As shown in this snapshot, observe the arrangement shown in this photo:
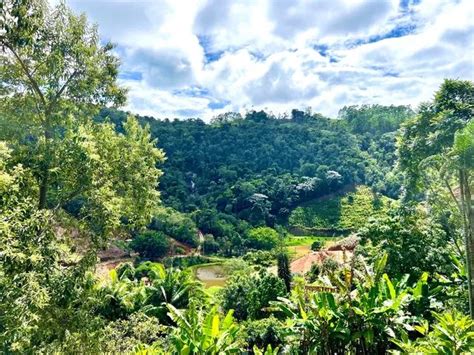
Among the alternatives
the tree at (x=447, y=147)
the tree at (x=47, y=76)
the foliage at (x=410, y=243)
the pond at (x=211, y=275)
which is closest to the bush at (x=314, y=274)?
the foliage at (x=410, y=243)

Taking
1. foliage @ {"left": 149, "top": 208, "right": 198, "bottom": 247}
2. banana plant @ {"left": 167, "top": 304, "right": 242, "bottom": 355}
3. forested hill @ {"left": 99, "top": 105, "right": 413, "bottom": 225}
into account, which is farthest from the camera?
forested hill @ {"left": 99, "top": 105, "right": 413, "bottom": 225}

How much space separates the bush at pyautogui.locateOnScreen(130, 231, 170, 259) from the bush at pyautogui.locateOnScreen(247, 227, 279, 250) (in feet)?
41.9

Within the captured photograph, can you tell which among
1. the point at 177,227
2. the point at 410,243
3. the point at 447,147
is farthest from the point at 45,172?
the point at 177,227

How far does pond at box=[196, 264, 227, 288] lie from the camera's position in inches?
1732

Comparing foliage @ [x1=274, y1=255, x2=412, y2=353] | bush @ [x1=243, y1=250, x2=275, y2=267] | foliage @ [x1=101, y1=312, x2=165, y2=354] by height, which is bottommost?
bush @ [x1=243, y1=250, x2=275, y2=267]

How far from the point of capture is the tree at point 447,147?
11.1m

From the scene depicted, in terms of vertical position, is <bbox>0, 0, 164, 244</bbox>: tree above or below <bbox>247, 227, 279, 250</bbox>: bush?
above

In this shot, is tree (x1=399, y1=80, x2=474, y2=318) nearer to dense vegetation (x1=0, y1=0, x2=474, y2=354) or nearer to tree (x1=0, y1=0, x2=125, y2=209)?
dense vegetation (x1=0, y1=0, x2=474, y2=354)

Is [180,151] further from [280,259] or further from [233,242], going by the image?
[280,259]

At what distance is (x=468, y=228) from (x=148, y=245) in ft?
148

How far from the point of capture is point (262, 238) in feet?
194

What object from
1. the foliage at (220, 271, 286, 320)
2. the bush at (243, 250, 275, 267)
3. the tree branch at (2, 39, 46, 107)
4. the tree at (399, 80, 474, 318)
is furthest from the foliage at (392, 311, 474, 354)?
the bush at (243, 250, 275, 267)

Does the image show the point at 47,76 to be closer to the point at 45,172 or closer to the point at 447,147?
the point at 45,172

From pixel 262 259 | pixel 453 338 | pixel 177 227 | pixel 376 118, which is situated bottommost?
pixel 262 259
